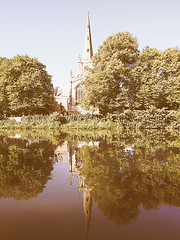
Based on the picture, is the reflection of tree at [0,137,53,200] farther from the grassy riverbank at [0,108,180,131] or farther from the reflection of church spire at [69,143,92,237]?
the grassy riverbank at [0,108,180,131]

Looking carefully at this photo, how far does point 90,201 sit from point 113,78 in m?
21.3

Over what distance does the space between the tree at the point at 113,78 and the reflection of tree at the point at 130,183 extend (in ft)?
56.2

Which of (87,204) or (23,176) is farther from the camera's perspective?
(23,176)

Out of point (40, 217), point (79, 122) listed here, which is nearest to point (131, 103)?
point (79, 122)

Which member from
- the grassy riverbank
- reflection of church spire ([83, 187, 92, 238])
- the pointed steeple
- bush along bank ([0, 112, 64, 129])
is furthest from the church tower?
reflection of church spire ([83, 187, 92, 238])

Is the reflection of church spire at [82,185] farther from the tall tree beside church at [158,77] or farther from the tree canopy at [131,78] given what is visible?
the tall tree beside church at [158,77]

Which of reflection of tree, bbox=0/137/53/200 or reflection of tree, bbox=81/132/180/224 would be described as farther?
reflection of tree, bbox=0/137/53/200

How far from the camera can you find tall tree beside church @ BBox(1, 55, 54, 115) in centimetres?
2745

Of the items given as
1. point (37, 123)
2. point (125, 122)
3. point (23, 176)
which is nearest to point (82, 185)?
point (23, 176)

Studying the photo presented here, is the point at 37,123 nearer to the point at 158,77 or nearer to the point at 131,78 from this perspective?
the point at 131,78

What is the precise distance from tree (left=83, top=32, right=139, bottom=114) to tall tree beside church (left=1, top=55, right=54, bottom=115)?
364 inches

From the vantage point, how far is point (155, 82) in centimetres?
2286

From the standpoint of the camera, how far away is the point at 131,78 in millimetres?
23000

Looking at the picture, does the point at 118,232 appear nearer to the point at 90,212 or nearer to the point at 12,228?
the point at 90,212
